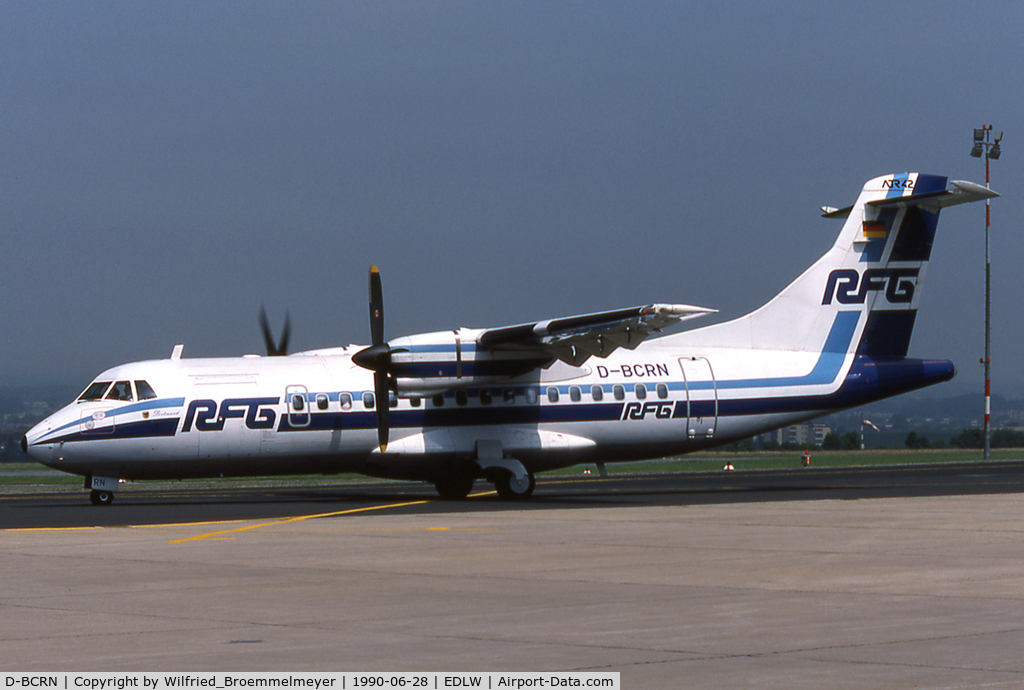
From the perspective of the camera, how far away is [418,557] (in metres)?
15.3

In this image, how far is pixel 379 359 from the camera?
2662 centimetres

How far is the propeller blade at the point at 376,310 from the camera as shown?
89.8 feet

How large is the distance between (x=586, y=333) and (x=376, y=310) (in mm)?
4927

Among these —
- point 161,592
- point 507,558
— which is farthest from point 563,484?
point 161,592

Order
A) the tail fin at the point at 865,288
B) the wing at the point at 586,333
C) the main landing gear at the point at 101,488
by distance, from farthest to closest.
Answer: the tail fin at the point at 865,288, the main landing gear at the point at 101,488, the wing at the point at 586,333

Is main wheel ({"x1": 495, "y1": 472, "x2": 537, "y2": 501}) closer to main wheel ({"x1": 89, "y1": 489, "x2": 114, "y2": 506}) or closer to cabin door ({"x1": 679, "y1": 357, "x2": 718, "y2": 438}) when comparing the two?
cabin door ({"x1": 679, "y1": 357, "x2": 718, "y2": 438})

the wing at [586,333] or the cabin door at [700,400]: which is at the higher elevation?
the wing at [586,333]

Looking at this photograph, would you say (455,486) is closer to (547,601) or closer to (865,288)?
(865,288)

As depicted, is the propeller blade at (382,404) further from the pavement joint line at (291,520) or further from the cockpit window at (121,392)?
the cockpit window at (121,392)
